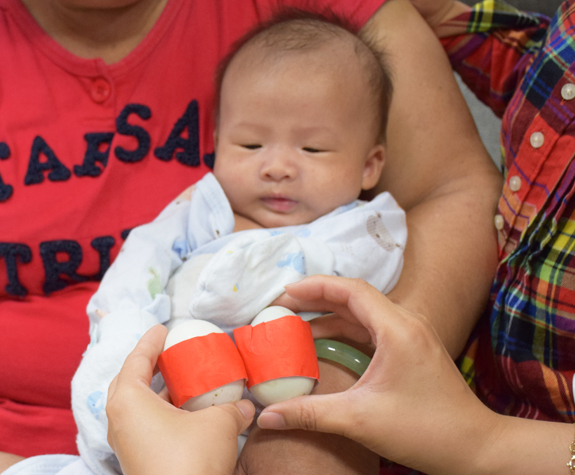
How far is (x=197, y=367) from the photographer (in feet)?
2.27

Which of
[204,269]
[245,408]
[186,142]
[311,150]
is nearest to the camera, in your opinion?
[245,408]

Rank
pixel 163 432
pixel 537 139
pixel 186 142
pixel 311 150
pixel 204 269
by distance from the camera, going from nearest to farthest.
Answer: pixel 163 432 < pixel 204 269 < pixel 537 139 < pixel 311 150 < pixel 186 142

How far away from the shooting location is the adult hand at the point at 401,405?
69cm

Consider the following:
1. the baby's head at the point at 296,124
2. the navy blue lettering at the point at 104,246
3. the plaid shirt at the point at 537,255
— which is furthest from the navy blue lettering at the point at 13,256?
the plaid shirt at the point at 537,255

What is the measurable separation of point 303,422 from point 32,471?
0.47 m

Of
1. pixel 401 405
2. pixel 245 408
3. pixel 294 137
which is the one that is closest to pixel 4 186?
pixel 294 137

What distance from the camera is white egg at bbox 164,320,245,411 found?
0.69 meters

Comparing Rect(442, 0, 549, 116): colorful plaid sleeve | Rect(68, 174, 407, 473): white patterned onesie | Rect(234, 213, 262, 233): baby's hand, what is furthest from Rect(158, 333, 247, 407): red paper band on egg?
Rect(442, 0, 549, 116): colorful plaid sleeve

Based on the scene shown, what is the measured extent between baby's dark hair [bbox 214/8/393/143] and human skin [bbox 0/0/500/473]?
7 cm

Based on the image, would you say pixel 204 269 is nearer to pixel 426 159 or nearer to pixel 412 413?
pixel 412 413

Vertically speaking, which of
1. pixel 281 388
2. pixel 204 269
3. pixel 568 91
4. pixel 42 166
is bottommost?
pixel 281 388

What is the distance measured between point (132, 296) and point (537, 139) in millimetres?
767

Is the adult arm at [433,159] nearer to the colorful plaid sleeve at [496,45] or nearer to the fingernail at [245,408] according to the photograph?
the colorful plaid sleeve at [496,45]

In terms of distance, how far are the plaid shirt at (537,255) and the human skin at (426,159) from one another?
0.20 feet
